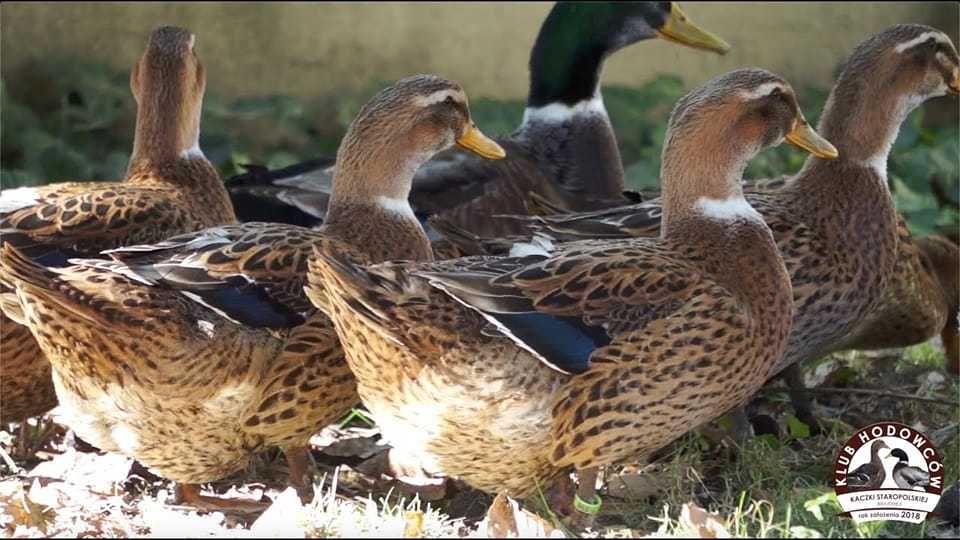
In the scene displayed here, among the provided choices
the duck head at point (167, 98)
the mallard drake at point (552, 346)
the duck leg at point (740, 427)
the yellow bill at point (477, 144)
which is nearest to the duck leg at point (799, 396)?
the duck leg at point (740, 427)

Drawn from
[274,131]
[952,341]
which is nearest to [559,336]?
[952,341]

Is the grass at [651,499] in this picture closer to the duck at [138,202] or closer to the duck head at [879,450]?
the duck head at [879,450]

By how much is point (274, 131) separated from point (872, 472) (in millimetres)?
4594

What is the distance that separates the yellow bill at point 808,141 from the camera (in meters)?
4.51

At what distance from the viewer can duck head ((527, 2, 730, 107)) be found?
6352 mm

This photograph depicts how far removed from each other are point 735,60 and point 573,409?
4965 millimetres

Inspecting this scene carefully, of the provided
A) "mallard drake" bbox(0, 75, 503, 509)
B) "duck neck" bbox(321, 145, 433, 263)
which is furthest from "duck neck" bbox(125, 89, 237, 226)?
"mallard drake" bbox(0, 75, 503, 509)

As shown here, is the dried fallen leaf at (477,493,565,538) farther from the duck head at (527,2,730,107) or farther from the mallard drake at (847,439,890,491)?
the duck head at (527,2,730,107)

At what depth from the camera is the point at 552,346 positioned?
152 inches

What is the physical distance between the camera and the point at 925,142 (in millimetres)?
7941

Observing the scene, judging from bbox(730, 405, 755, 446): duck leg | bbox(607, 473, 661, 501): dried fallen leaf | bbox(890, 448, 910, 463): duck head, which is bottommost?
bbox(607, 473, 661, 501): dried fallen leaf

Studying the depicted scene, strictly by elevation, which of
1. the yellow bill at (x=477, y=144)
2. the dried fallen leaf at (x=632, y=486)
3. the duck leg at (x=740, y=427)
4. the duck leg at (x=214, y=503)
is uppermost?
the yellow bill at (x=477, y=144)

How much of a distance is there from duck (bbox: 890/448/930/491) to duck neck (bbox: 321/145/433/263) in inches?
55.8

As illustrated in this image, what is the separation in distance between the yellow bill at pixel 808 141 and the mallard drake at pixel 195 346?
1169mm
